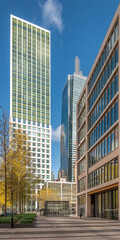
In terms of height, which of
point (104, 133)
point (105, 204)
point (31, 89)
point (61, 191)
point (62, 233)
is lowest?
point (61, 191)

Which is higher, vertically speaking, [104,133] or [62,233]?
[104,133]

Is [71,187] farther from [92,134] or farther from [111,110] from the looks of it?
[111,110]

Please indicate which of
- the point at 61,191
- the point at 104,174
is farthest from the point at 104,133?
the point at 61,191

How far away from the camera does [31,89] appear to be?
18762cm

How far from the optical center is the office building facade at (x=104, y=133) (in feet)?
137

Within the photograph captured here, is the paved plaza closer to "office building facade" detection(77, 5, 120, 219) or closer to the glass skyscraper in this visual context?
"office building facade" detection(77, 5, 120, 219)

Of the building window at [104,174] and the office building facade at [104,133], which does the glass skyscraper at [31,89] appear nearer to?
the office building facade at [104,133]

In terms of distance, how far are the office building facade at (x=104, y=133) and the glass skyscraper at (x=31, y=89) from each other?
363 feet

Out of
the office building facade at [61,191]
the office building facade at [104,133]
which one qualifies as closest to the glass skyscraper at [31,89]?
the office building facade at [61,191]

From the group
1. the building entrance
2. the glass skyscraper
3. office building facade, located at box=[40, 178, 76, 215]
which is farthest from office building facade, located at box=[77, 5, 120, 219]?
the glass skyscraper

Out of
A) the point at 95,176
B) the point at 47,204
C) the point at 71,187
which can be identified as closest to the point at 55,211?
the point at 47,204

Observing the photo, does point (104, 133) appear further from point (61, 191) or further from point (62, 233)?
point (61, 191)

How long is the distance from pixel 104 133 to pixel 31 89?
144 metres

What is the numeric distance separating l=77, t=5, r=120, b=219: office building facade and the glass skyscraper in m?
111
